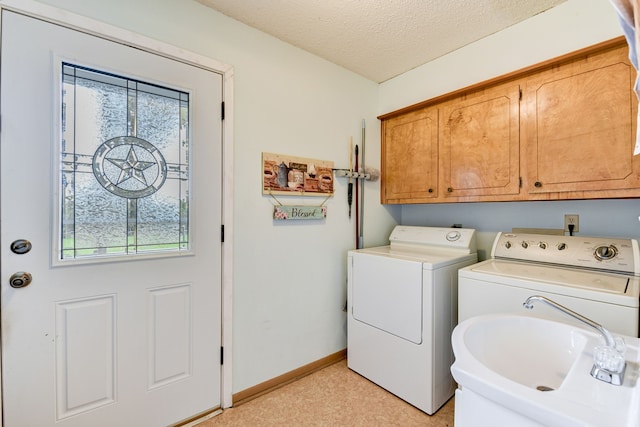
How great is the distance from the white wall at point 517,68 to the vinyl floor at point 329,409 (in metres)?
1.28

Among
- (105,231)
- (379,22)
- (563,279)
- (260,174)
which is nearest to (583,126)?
(563,279)

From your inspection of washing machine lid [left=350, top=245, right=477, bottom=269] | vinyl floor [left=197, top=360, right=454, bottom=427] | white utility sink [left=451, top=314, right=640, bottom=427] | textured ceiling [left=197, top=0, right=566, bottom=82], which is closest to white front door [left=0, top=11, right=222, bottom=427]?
vinyl floor [left=197, top=360, right=454, bottom=427]

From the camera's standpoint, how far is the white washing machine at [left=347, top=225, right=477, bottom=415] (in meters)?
1.79

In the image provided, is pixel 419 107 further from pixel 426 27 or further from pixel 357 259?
pixel 357 259

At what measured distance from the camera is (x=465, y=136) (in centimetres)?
207

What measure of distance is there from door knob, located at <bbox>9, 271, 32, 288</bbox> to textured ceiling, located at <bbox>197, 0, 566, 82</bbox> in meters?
1.71

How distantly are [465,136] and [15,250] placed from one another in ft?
8.61

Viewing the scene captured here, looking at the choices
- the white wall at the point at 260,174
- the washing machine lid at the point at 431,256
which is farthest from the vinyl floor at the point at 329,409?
the washing machine lid at the point at 431,256

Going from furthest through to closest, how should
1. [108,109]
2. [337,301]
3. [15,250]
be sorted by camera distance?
[337,301] → [108,109] → [15,250]

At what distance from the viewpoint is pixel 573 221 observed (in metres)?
1.87

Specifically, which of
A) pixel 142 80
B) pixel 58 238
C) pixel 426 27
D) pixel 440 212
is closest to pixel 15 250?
pixel 58 238

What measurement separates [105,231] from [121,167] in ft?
1.11

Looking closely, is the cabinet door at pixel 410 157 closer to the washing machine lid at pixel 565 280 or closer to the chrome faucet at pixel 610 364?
the washing machine lid at pixel 565 280

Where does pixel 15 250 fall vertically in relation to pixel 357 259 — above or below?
above
